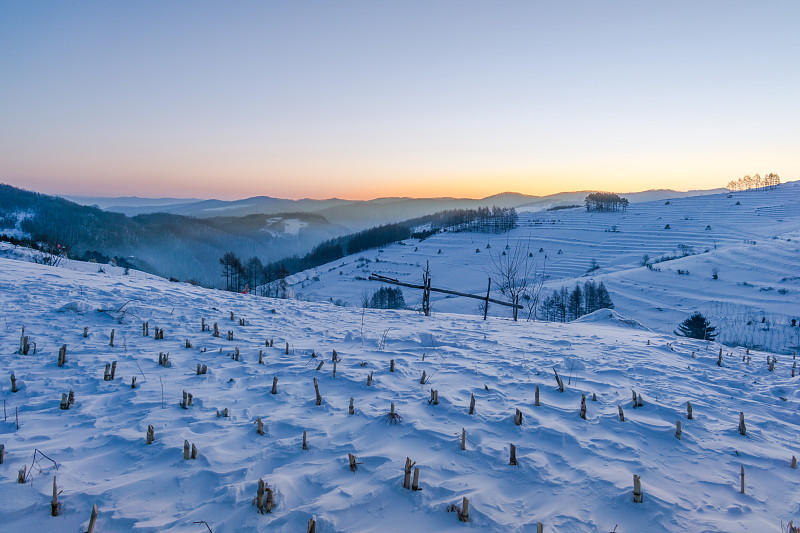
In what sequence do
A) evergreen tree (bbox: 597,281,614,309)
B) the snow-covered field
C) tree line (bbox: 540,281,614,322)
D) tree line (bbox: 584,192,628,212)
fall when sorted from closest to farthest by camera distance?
1. the snow-covered field
2. evergreen tree (bbox: 597,281,614,309)
3. tree line (bbox: 540,281,614,322)
4. tree line (bbox: 584,192,628,212)

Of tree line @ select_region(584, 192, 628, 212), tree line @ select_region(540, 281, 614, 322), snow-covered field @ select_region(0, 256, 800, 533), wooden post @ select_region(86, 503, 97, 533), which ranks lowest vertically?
tree line @ select_region(540, 281, 614, 322)

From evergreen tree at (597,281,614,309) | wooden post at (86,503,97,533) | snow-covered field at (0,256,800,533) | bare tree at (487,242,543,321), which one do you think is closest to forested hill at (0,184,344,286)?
bare tree at (487,242,543,321)

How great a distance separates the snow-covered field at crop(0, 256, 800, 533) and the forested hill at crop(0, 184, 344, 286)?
261 feet

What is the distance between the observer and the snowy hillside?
27750 mm

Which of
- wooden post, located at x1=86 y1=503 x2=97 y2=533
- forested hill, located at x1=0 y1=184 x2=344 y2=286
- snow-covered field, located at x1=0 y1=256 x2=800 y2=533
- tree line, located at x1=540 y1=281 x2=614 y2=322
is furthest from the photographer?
forested hill, located at x1=0 y1=184 x2=344 y2=286

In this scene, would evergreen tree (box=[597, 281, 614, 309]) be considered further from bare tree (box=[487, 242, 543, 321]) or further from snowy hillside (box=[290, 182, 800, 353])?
bare tree (box=[487, 242, 543, 321])

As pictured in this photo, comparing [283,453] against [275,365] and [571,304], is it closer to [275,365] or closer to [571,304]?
[275,365]

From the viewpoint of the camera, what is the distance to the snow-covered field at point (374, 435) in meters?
2.75

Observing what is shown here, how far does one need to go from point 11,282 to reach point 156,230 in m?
159

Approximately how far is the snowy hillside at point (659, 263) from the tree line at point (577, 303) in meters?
1.42

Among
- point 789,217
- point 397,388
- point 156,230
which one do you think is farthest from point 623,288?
point 156,230

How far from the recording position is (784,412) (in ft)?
16.4

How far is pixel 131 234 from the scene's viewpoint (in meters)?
126

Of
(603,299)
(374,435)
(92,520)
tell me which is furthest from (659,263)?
(92,520)
